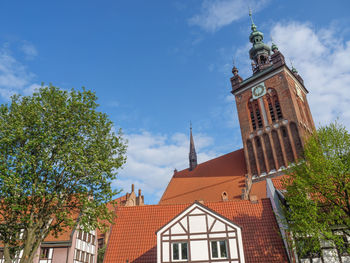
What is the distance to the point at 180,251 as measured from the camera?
17.2 meters

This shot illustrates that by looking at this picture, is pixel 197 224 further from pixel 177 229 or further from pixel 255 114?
pixel 255 114

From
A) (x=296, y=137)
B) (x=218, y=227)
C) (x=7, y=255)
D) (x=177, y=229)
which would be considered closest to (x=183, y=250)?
(x=177, y=229)

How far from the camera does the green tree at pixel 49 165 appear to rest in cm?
1433

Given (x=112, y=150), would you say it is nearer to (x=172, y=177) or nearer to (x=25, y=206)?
(x=25, y=206)

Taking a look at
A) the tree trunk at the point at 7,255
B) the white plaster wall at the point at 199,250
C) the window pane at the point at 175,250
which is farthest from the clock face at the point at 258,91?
the tree trunk at the point at 7,255

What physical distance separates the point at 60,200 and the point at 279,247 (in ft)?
44.0

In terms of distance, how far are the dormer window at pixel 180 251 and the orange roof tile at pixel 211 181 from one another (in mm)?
17765

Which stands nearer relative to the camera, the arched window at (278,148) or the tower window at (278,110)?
the arched window at (278,148)

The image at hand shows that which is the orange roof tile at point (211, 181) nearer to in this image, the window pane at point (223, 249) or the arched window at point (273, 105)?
the arched window at point (273, 105)

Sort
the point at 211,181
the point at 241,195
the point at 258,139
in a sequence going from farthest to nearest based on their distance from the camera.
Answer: the point at 211,181, the point at 258,139, the point at 241,195

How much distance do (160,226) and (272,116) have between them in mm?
22780

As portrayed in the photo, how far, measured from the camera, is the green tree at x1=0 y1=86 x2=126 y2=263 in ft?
47.0

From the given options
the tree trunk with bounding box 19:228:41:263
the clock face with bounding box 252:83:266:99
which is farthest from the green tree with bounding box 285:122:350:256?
the clock face with bounding box 252:83:266:99

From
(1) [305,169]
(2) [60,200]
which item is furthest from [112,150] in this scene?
(1) [305,169]
